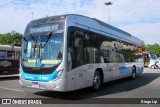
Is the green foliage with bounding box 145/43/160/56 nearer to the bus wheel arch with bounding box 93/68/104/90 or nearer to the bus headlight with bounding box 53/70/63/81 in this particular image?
the bus wheel arch with bounding box 93/68/104/90

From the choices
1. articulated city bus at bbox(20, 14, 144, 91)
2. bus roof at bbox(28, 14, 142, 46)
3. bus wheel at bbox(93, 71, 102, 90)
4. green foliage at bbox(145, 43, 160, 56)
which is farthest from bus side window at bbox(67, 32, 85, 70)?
green foliage at bbox(145, 43, 160, 56)

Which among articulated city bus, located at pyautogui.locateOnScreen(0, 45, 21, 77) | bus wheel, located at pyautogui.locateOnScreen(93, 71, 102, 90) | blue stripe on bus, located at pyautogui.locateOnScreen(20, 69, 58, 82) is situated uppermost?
articulated city bus, located at pyautogui.locateOnScreen(0, 45, 21, 77)

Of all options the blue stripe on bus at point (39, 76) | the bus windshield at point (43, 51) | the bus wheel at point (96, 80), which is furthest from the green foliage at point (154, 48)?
the blue stripe on bus at point (39, 76)

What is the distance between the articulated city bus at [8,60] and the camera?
17.4 meters

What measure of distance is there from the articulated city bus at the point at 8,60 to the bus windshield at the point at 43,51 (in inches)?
287

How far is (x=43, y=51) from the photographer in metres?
10.1

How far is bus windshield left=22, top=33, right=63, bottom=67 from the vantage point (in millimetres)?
9734

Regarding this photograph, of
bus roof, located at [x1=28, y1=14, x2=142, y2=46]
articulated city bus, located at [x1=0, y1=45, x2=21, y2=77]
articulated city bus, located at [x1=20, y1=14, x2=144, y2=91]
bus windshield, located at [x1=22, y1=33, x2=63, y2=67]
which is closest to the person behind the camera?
articulated city bus, located at [x1=20, y1=14, x2=144, y2=91]

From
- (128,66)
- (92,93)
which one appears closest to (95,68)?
(92,93)

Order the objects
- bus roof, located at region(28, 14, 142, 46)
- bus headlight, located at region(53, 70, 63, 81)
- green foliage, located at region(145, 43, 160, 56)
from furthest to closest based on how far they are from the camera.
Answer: green foliage, located at region(145, 43, 160, 56) < bus roof, located at region(28, 14, 142, 46) < bus headlight, located at region(53, 70, 63, 81)

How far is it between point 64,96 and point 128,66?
25.0 feet

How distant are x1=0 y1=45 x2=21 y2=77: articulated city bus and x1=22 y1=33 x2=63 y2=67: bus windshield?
728cm

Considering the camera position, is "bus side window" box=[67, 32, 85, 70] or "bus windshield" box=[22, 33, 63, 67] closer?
"bus windshield" box=[22, 33, 63, 67]

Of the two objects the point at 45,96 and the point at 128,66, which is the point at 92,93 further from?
the point at 128,66
